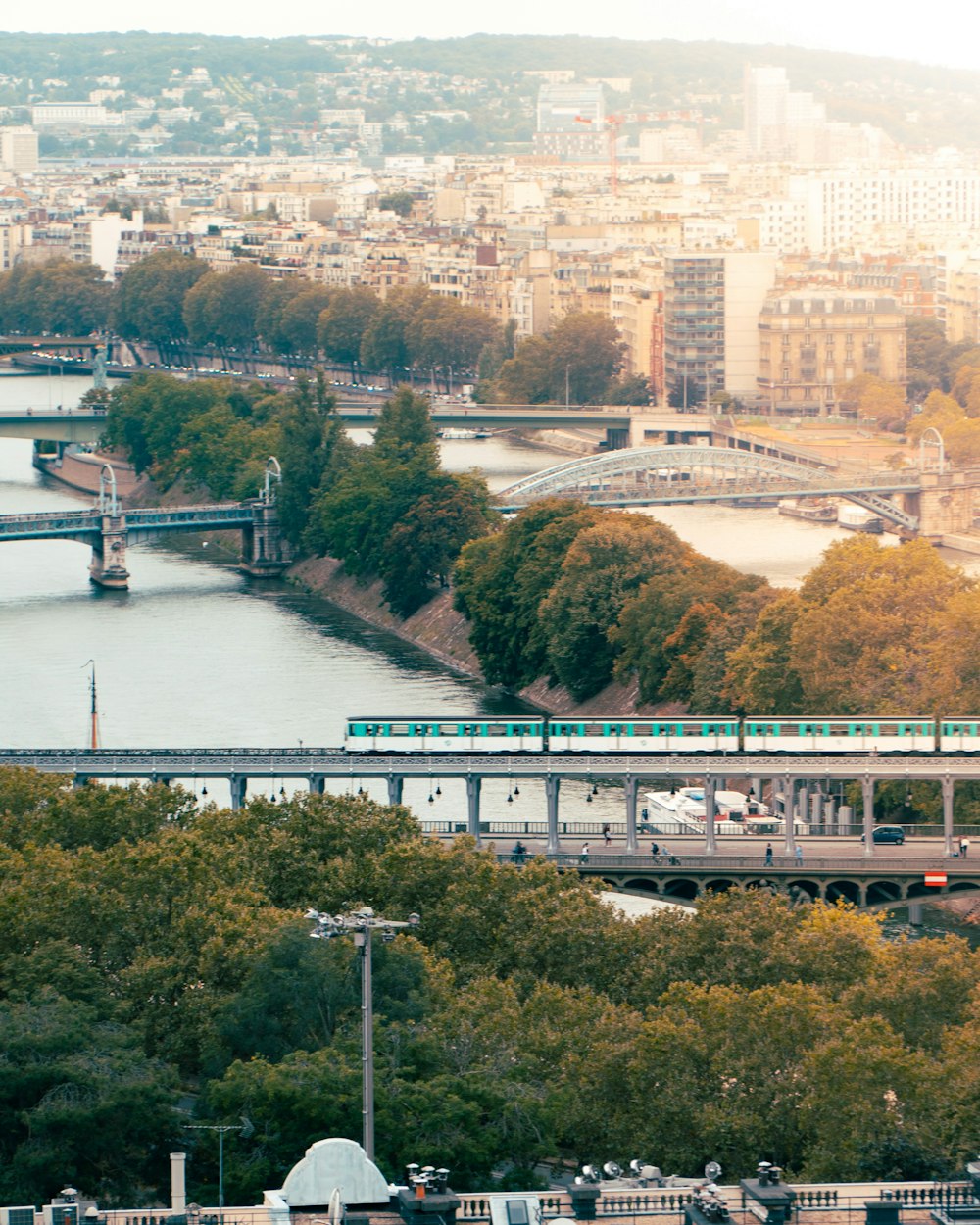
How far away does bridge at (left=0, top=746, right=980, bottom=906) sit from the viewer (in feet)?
160

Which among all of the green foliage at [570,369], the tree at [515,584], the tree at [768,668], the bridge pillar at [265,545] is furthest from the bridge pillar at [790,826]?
the green foliage at [570,369]

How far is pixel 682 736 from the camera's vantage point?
181 ft

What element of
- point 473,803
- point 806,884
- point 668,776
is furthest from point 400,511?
point 806,884

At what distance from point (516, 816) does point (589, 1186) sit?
30.6 meters

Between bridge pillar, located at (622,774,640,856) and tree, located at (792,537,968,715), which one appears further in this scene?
tree, located at (792,537,968,715)

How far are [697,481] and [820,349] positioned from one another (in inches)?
1165

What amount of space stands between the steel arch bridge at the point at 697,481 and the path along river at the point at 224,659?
0.97 metres

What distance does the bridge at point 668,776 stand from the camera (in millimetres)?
48906

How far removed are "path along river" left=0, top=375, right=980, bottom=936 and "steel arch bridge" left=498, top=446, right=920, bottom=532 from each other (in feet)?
3.20

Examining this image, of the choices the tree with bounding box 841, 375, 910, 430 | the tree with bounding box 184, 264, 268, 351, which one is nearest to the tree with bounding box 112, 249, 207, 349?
the tree with bounding box 184, 264, 268, 351

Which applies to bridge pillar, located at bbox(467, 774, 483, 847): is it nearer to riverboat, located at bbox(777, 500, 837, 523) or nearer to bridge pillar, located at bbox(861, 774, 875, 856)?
bridge pillar, located at bbox(861, 774, 875, 856)

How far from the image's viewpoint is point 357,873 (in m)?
42.4

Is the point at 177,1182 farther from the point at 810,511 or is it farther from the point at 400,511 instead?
the point at 810,511

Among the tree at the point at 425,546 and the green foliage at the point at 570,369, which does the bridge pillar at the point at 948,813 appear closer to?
the tree at the point at 425,546
